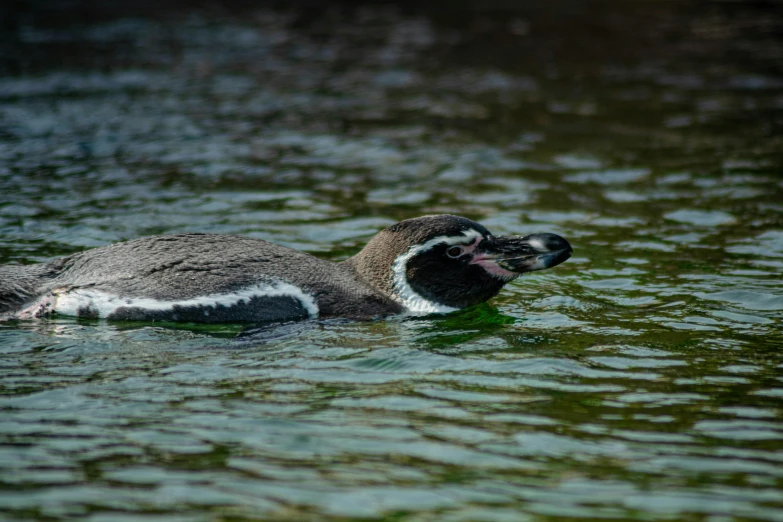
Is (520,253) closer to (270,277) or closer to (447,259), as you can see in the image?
(447,259)

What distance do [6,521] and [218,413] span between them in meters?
1.63

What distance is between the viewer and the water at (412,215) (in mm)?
5672

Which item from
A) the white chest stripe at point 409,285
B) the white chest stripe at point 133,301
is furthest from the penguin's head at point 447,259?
the white chest stripe at point 133,301

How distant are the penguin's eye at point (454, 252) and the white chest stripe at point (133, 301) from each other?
1457 millimetres

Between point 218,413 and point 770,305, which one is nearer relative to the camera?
point 218,413

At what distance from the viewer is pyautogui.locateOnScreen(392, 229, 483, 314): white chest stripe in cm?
870

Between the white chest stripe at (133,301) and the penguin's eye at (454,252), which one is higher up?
the penguin's eye at (454,252)

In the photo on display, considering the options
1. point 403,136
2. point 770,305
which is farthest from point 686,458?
point 403,136

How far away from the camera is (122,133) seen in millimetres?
14750

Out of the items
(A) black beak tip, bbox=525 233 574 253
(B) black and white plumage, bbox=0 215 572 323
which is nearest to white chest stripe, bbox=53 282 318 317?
(B) black and white plumage, bbox=0 215 572 323

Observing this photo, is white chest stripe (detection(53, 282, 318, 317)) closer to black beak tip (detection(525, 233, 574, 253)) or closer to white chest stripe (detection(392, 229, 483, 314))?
white chest stripe (detection(392, 229, 483, 314))

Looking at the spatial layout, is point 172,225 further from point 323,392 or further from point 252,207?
point 323,392

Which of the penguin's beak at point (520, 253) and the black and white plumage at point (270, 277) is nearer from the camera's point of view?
the black and white plumage at point (270, 277)

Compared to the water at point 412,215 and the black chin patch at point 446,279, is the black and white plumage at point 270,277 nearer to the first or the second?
the black chin patch at point 446,279
